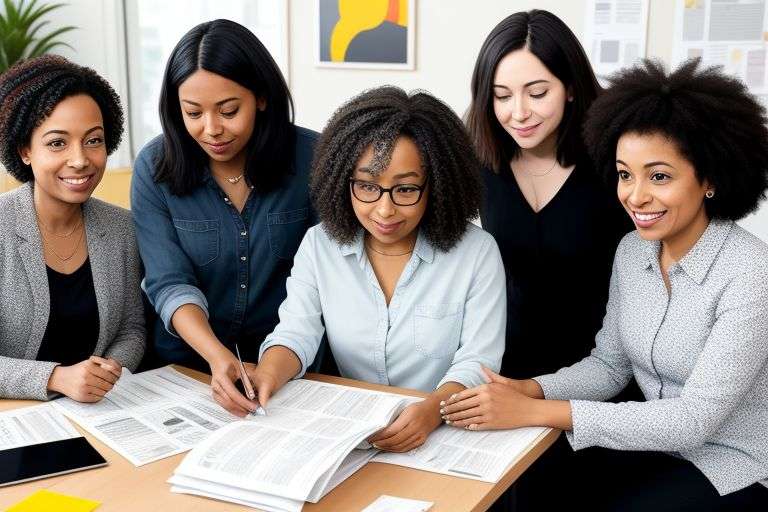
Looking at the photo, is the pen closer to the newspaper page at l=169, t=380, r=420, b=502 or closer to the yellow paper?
the newspaper page at l=169, t=380, r=420, b=502

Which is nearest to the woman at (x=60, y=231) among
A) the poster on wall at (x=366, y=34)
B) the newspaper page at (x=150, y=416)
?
the newspaper page at (x=150, y=416)

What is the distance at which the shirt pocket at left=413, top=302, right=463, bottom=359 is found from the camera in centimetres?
170

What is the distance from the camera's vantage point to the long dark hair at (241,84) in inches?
71.2

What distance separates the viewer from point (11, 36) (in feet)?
14.0

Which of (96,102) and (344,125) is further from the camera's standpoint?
(96,102)

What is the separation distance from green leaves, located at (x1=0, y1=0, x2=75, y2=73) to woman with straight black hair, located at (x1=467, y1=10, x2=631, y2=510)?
316 cm

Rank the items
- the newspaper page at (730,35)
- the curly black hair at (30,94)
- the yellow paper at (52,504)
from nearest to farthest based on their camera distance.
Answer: the yellow paper at (52,504) → the curly black hair at (30,94) → the newspaper page at (730,35)

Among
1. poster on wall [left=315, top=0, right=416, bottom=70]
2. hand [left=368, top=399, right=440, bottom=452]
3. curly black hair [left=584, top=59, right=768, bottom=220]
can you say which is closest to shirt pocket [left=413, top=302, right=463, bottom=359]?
hand [left=368, top=399, right=440, bottom=452]

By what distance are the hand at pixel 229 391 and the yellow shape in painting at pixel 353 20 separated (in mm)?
2866

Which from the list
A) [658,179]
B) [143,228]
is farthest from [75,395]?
[658,179]

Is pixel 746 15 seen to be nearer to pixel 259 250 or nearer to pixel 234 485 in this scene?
pixel 259 250

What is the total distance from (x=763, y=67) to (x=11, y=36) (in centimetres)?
366

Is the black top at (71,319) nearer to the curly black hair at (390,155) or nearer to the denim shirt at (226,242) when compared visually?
the denim shirt at (226,242)

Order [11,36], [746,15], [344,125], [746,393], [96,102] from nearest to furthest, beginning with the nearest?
[746,393]
[344,125]
[96,102]
[746,15]
[11,36]
